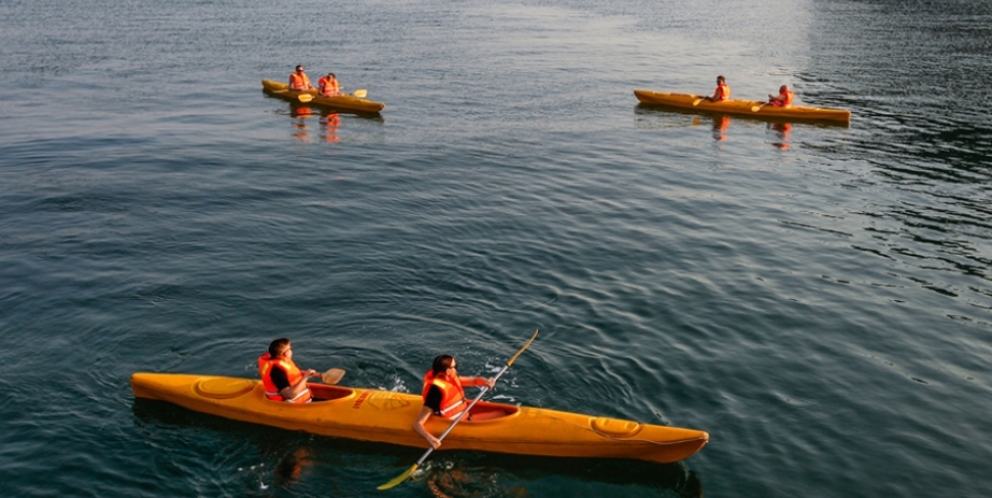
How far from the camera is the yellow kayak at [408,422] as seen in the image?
12.4 m

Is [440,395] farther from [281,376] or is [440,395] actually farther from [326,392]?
[281,376]

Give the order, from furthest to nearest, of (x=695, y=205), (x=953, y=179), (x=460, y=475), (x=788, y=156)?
(x=788, y=156) < (x=953, y=179) < (x=695, y=205) < (x=460, y=475)

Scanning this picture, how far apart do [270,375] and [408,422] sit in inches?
88.0

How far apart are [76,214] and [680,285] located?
15509 millimetres

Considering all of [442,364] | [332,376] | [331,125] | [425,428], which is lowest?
[425,428]

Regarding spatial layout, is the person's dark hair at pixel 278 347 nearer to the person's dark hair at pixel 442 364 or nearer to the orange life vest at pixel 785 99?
the person's dark hair at pixel 442 364

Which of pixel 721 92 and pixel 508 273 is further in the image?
pixel 721 92

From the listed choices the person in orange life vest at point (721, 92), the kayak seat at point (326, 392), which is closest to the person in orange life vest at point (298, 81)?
the person in orange life vest at point (721, 92)

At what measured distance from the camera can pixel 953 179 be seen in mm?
27219

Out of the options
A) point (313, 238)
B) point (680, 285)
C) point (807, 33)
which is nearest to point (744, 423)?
point (680, 285)

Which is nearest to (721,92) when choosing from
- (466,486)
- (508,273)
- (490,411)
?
(508,273)

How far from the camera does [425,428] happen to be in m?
12.9

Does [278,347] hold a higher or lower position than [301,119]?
lower

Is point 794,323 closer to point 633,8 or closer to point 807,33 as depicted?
point 807,33
